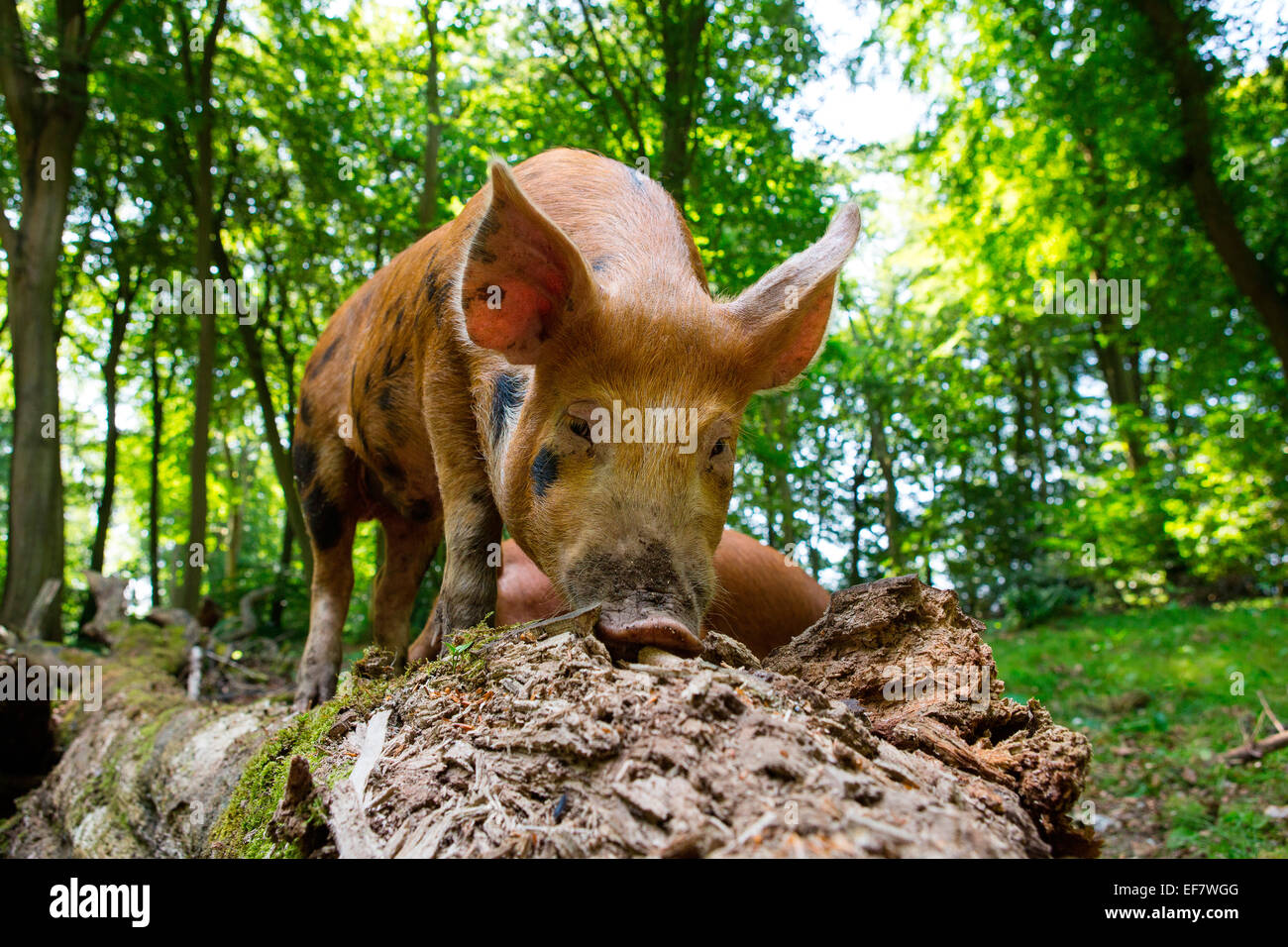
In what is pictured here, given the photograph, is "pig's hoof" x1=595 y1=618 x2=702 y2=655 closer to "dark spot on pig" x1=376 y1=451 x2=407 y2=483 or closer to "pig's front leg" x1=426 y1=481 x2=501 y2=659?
"pig's front leg" x1=426 y1=481 x2=501 y2=659

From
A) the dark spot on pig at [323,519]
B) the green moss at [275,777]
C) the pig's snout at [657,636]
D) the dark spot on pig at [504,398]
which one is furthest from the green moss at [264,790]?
the dark spot on pig at [323,519]

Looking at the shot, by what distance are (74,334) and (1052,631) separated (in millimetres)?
22063

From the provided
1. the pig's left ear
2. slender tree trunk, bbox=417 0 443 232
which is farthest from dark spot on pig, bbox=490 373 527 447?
slender tree trunk, bbox=417 0 443 232

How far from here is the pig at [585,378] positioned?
8.50ft

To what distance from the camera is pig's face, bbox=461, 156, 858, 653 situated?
2.56 m

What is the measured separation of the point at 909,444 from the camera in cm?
2172

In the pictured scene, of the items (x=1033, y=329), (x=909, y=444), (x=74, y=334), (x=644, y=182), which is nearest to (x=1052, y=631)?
(x=909, y=444)

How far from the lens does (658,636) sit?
7.11ft

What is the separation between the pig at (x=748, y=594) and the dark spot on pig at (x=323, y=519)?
885 mm

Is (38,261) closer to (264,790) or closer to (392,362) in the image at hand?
(392,362)

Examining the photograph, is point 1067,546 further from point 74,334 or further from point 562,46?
A: point 74,334

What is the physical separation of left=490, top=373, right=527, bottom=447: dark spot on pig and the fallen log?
1.05 metres

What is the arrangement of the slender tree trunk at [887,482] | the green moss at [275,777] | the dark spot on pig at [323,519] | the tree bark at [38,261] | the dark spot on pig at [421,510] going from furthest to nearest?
the slender tree trunk at [887,482] → the tree bark at [38,261] → the dark spot on pig at [323,519] → the dark spot on pig at [421,510] → the green moss at [275,777]

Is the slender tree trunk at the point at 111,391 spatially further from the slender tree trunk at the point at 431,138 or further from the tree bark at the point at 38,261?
the slender tree trunk at the point at 431,138
